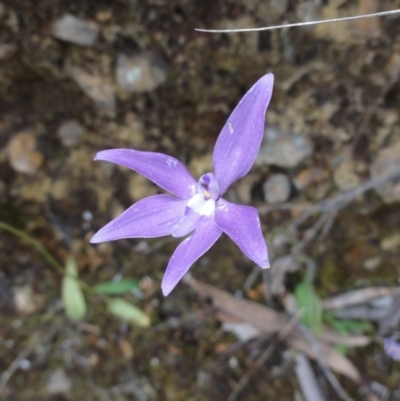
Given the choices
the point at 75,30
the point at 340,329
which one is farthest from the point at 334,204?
the point at 75,30

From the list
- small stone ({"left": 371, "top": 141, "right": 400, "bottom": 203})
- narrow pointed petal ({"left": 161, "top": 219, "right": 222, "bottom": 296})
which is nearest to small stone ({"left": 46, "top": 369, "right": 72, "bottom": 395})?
narrow pointed petal ({"left": 161, "top": 219, "right": 222, "bottom": 296})

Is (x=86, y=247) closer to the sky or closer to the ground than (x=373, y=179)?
closer to the ground

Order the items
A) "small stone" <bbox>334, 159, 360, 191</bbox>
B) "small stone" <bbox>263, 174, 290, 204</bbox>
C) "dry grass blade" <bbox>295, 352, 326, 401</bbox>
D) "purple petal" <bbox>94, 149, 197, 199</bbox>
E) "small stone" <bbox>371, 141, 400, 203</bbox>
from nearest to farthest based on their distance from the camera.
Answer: "purple petal" <bbox>94, 149, 197, 199</bbox> → "small stone" <bbox>371, 141, 400, 203</bbox> → "small stone" <bbox>334, 159, 360, 191</bbox> → "small stone" <bbox>263, 174, 290, 204</bbox> → "dry grass blade" <bbox>295, 352, 326, 401</bbox>

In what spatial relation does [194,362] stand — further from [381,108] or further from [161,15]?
[161,15]

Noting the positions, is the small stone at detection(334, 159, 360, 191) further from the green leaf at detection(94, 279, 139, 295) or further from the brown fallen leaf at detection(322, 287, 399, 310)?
the green leaf at detection(94, 279, 139, 295)

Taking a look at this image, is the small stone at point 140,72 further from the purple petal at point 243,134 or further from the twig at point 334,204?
the twig at point 334,204

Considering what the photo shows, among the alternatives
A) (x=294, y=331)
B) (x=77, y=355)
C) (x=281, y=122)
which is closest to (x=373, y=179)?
(x=281, y=122)
